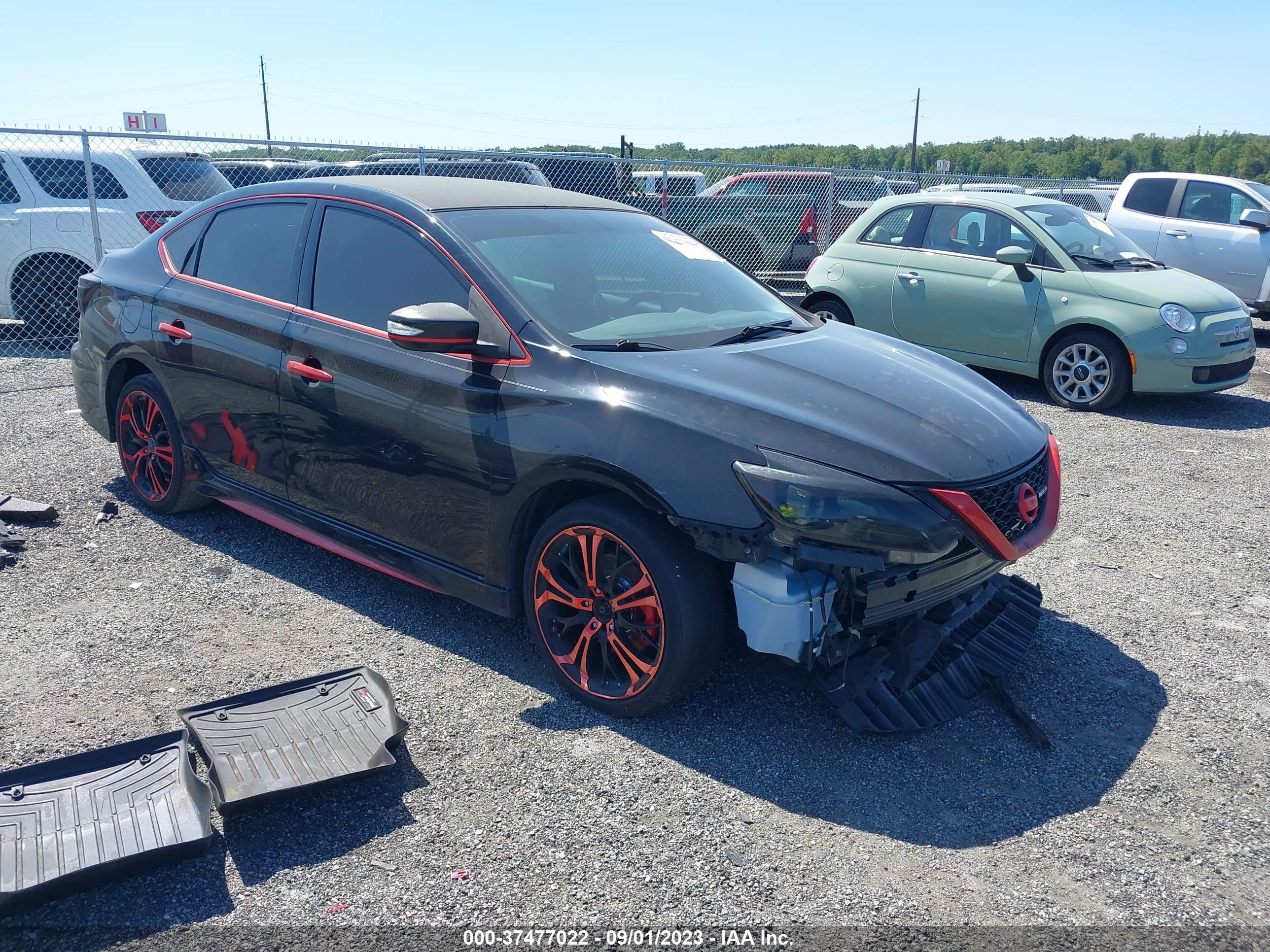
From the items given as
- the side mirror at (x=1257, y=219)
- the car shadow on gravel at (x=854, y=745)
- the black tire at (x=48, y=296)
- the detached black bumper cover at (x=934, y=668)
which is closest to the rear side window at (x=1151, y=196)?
the side mirror at (x=1257, y=219)

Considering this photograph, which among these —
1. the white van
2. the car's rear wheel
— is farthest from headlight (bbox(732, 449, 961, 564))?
the white van

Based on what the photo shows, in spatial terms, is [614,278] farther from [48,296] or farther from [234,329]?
[48,296]

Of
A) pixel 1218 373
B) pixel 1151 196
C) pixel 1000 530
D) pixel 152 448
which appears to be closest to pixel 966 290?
pixel 1218 373

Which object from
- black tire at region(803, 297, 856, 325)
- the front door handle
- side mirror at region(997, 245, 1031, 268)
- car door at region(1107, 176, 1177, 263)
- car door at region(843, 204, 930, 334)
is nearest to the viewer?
the front door handle

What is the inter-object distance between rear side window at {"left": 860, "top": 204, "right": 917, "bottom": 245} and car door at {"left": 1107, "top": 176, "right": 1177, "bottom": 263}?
Answer: 447cm

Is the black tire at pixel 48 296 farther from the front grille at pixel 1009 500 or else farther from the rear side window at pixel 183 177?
the front grille at pixel 1009 500

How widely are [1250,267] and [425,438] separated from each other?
11.6 meters

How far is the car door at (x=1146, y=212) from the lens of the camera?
12.2 meters

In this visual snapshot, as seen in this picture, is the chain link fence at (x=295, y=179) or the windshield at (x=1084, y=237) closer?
the windshield at (x=1084, y=237)

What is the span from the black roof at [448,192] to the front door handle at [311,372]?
2.38ft

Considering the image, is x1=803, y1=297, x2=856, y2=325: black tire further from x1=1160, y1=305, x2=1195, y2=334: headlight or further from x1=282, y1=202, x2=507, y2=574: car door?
x1=282, y1=202, x2=507, y2=574: car door

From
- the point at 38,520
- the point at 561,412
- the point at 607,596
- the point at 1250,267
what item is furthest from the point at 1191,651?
the point at 1250,267

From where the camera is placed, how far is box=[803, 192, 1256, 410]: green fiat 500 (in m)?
8.02

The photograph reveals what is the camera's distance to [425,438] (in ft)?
12.2
